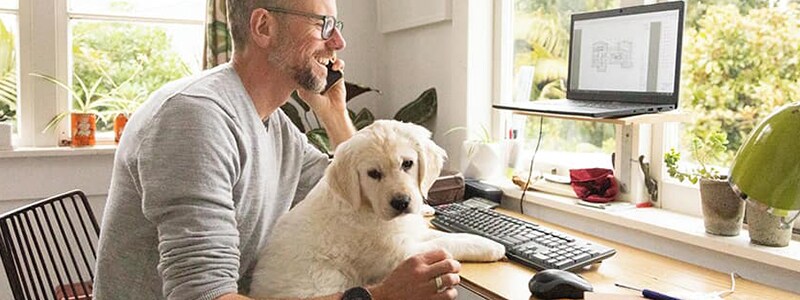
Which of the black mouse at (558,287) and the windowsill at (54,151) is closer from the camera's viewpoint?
the black mouse at (558,287)

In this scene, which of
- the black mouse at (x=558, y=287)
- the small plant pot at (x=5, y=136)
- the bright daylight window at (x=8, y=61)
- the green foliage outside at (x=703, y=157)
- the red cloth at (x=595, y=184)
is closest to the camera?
the black mouse at (x=558, y=287)

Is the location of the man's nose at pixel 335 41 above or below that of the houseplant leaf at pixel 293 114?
above

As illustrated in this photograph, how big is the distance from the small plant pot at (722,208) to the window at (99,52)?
2.29 m

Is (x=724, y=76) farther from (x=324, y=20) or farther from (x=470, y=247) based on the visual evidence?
(x=324, y=20)

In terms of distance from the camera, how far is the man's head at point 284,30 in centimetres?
134

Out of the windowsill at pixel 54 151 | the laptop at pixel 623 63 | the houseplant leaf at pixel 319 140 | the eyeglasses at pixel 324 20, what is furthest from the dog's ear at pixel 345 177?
the windowsill at pixel 54 151

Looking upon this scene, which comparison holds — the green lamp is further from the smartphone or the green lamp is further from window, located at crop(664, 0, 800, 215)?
the smartphone

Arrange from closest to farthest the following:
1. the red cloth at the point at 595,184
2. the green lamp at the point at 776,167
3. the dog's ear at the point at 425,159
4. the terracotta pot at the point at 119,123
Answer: the green lamp at the point at 776,167
the dog's ear at the point at 425,159
the red cloth at the point at 595,184
the terracotta pot at the point at 119,123

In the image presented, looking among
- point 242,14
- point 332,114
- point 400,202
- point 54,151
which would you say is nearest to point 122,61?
point 54,151

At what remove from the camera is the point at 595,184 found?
2.02 metres

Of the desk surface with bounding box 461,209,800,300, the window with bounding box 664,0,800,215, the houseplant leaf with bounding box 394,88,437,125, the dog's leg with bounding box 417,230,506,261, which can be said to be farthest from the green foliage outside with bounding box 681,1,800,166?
the houseplant leaf with bounding box 394,88,437,125

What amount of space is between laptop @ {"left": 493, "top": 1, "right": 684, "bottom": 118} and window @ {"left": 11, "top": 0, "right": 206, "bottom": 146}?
1.73m

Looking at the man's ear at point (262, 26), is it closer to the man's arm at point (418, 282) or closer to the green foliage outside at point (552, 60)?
the man's arm at point (418, 282)

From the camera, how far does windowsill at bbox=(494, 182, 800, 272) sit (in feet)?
4.64
